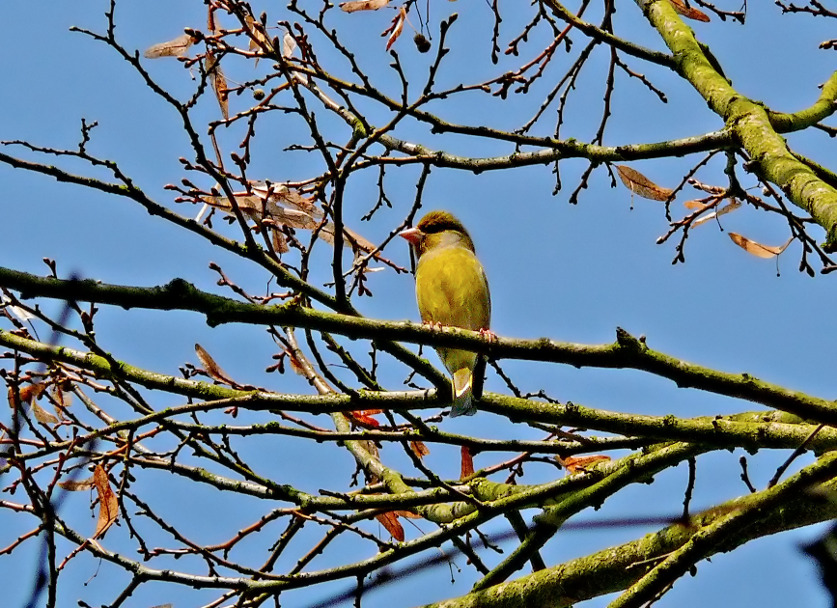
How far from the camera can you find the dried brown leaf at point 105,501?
132 inches

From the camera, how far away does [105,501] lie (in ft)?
11.1


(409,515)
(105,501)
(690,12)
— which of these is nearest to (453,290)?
(409,515)

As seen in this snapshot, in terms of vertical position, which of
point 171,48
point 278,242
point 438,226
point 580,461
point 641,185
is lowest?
point 580,461

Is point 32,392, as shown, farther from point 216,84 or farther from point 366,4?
point 366,4

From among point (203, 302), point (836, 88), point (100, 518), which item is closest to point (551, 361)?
point (203, 302)

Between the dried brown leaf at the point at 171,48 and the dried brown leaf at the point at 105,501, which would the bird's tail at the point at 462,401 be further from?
the dried brown leaf at the point at 171,48

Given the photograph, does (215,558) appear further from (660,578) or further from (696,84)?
(696,84)

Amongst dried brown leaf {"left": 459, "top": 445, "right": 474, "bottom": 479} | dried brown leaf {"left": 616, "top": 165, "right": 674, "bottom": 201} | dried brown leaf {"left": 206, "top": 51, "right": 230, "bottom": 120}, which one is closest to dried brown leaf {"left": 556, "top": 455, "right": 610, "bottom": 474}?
dried brown leaf {"left": 459, "top": 445, "right": 474, "bottom": 479}

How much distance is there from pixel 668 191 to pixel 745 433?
Answer: 6.32 feet

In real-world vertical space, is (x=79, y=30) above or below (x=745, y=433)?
above

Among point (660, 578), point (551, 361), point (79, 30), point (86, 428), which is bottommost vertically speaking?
point (660, 578)

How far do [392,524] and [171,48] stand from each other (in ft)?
7.32

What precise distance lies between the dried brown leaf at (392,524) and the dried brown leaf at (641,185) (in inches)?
80.5

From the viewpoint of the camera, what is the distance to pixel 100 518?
341cm
